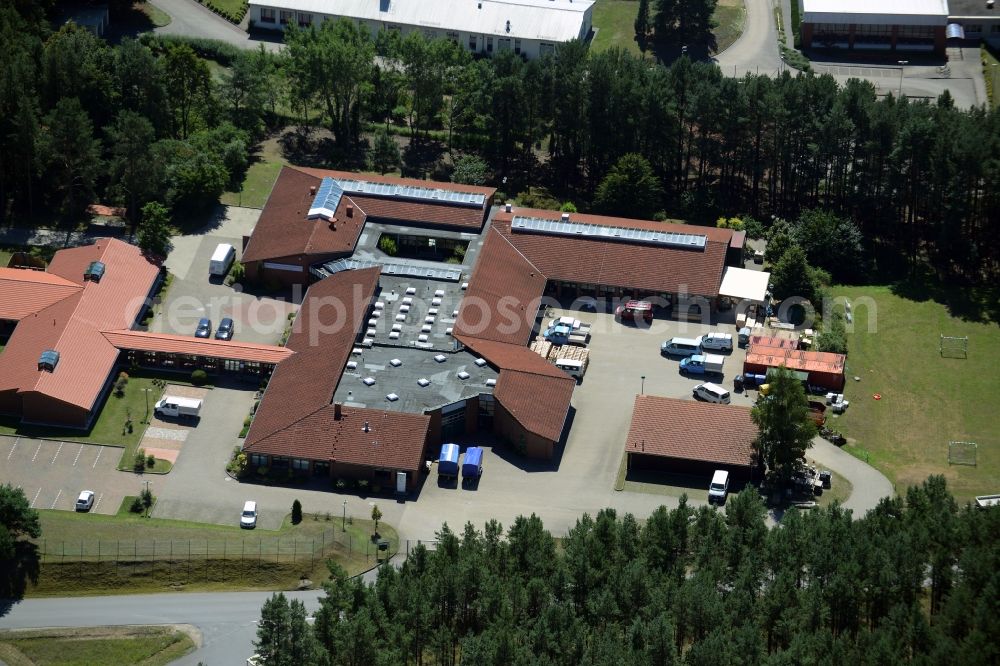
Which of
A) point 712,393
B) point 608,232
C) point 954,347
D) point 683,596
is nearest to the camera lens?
point 683,596

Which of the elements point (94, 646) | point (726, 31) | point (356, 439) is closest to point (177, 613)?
point (94, 646)

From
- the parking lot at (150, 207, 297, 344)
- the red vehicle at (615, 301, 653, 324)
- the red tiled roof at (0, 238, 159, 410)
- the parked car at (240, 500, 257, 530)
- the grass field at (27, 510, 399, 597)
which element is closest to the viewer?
the grass field at (27, 510, 399, 597)

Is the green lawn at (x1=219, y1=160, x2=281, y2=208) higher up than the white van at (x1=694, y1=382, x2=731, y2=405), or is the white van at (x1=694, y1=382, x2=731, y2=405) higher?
the green lawn at (x1=219, y1=160, x2=281, y2=208)

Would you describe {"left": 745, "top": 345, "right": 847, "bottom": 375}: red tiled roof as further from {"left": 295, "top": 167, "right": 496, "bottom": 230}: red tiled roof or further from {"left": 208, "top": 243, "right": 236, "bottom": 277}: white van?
{"left": 208, "top": 243, "right": 236, "bottom": 277}: white van

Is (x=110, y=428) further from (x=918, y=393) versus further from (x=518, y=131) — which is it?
(x=918, y=393)

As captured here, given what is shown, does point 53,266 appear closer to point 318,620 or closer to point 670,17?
point 318,620

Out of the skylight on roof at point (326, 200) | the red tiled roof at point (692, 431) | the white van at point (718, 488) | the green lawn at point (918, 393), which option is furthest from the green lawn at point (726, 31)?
the white van at point (718, 488)

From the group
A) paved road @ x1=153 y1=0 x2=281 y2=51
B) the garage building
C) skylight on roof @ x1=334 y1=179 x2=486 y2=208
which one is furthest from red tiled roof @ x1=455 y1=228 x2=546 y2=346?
paved road @ x1=153 y1=0 x2=281 y2=51
